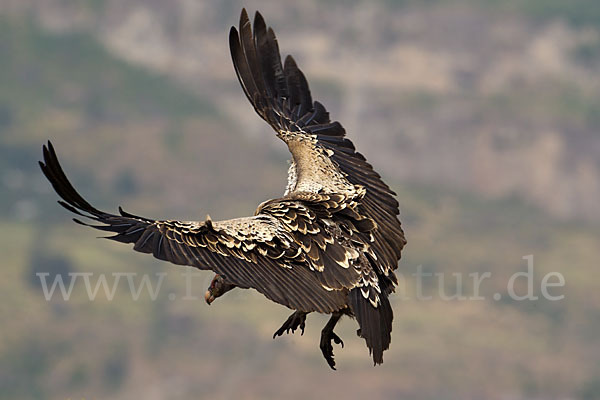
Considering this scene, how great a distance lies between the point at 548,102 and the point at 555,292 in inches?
2240

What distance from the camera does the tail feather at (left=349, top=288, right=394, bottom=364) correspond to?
1866 cm

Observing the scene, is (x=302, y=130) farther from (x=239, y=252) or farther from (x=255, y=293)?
(x=255, y=293)

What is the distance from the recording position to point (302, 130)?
23.6 meters

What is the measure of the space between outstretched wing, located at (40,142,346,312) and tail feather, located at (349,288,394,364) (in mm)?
237

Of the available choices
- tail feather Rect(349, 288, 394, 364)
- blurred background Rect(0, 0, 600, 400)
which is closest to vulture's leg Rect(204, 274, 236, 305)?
tail feather Rect(349, 288, 394, 364)

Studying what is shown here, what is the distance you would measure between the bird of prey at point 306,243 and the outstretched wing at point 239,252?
1cm

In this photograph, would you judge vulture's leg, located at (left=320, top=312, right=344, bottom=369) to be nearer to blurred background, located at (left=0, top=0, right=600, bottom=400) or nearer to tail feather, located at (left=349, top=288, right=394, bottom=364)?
tail feather, located at (left=349, top=288, right=394, bottom=364)

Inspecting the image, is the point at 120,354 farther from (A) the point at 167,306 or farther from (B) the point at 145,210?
(B) the point at 145,210

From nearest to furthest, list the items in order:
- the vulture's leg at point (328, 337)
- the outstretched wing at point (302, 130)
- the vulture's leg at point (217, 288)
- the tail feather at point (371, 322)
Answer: the tail feather at point (371, 322) → the vulture's leg at point (217, 288) → the vulture's leg at point (328, 337) → the outstretched wing at point (302, 130)

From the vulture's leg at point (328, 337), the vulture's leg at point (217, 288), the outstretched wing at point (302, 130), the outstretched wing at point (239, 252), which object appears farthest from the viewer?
the outstretched wing at point (302, 130)

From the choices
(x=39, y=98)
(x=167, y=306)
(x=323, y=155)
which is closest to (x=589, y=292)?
(x=167, y=306)

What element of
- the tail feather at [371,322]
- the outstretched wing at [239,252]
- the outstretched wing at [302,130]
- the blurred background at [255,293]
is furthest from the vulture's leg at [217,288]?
the blurred background at [255,293]

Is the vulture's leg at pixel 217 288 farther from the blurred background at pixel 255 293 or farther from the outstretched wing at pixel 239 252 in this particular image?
the blurred background at pixel 255 293

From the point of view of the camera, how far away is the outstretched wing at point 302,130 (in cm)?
2127
